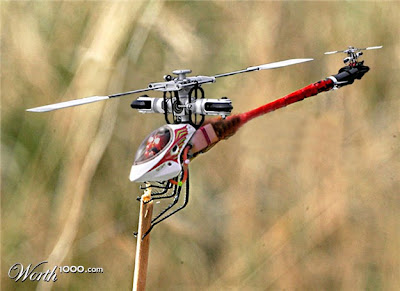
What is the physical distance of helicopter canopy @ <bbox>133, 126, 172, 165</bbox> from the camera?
79.1 inches

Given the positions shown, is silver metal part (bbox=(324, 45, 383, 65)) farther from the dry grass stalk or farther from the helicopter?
the dry grass stalk

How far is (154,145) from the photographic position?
202 cm

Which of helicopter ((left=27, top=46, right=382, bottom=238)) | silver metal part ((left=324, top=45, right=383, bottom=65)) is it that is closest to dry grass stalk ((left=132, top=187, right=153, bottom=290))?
helicopter ((left=27, top=46, right=382, bottom=238))

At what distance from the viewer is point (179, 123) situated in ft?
6.92

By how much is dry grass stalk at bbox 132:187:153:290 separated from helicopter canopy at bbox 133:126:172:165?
0.18 m

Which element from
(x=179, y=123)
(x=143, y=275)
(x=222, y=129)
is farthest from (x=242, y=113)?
(x=143, y=275)

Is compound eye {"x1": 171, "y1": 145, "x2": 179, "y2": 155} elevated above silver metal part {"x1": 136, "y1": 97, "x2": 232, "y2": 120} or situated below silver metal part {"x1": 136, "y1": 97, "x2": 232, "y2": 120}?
below

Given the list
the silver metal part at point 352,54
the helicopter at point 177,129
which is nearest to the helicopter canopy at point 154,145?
the helicopter at point 177,129

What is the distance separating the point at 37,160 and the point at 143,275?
0.73 metres

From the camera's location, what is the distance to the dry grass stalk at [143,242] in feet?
7.15

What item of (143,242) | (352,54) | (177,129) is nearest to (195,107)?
(177,129)

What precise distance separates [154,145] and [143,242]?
14.6 inches

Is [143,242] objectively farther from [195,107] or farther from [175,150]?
[195,107]

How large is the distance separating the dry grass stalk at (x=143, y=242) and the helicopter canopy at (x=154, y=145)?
0.60 ft
